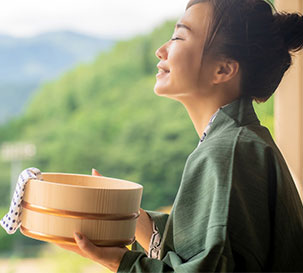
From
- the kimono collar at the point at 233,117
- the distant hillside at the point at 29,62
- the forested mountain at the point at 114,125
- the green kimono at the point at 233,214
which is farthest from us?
the forested mountain at the point at 114,125

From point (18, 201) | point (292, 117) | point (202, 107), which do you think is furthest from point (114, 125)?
point (18, 201)

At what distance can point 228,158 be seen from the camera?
883mm

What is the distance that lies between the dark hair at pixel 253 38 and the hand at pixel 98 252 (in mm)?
406

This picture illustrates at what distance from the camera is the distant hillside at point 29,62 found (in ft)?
16.6

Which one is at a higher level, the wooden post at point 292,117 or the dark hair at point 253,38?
the dark hair at point 253,38

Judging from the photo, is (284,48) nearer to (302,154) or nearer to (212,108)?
(212,108)

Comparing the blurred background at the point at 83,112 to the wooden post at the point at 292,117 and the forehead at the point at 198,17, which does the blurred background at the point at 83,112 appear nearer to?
the wooden post at the point at 292,117

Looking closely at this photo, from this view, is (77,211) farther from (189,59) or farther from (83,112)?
(83,112)

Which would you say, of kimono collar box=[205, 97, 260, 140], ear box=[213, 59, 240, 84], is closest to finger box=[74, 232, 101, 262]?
kimono collar box=[205, 97, 260, 140]

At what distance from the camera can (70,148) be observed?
17.1 ft

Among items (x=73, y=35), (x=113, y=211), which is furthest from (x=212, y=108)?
(x=73, y=35)

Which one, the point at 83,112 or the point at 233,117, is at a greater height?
the point at 233,117

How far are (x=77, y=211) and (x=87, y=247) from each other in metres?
0.06

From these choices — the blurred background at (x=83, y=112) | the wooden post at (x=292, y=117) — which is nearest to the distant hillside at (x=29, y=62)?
the blurred background at (x=83, y=112)
